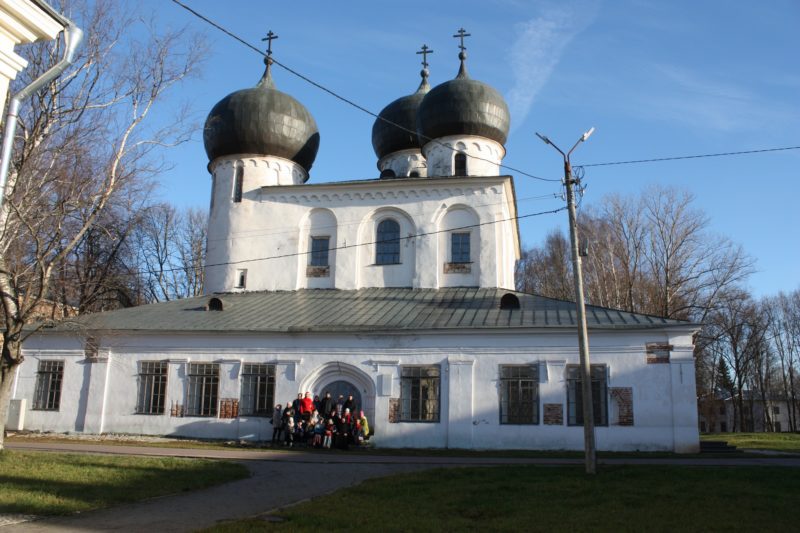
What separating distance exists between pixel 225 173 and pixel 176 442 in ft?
35.4

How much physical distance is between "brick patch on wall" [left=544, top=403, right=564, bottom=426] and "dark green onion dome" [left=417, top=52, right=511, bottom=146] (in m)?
10.5

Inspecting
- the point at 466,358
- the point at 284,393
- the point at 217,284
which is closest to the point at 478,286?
the point at 466,358

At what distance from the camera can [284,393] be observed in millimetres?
18906

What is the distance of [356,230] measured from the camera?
23.7 m

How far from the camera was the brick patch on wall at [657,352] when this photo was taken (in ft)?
56.3

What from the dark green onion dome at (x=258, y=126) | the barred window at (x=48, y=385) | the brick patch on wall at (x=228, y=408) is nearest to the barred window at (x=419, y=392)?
the brick patch on wall at (x=228, y=408)

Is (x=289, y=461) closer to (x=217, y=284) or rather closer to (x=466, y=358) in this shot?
(x=466, y=358)

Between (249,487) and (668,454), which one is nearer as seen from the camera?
(249,487)

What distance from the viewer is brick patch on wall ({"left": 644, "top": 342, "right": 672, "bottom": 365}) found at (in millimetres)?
17156

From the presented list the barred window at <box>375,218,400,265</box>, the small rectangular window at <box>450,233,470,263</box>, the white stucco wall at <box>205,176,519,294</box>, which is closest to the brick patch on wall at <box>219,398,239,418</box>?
the white stucco wall at <box>205,176,519,294</box>

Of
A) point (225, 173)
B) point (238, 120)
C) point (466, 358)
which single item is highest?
point (238, 120)

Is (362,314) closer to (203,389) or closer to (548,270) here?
(203,389)

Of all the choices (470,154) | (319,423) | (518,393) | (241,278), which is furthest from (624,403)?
(241,278)

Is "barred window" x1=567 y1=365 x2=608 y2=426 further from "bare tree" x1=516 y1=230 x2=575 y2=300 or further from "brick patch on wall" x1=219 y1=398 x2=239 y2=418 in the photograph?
"bare tree" x1=516 y1=230 x2=575 y2=300
